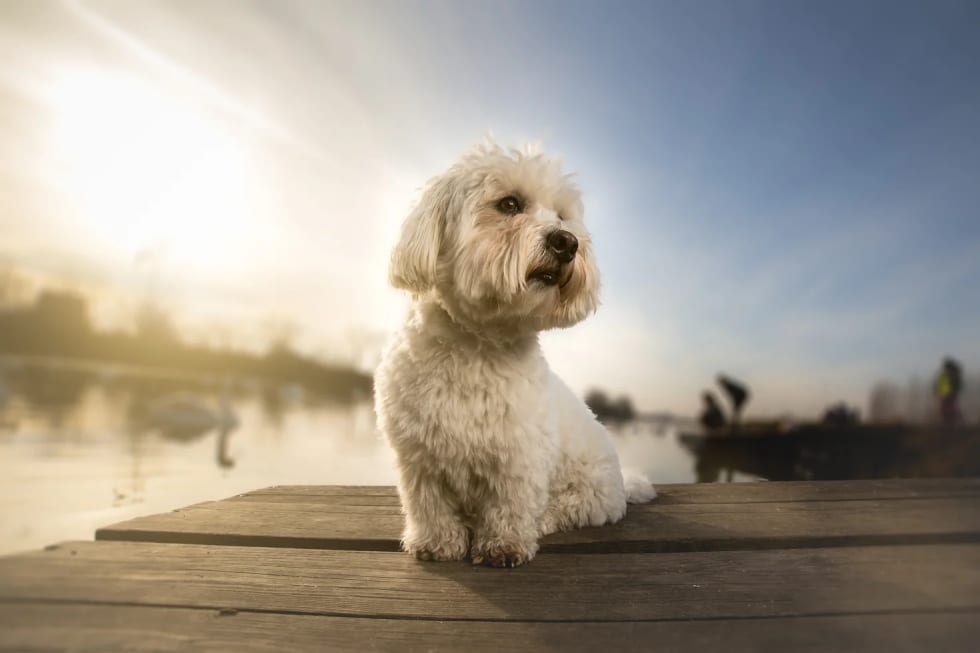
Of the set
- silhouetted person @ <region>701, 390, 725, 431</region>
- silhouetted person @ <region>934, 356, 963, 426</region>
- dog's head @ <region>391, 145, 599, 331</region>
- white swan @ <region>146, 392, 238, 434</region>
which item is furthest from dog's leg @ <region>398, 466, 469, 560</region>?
silhouetted person @ <region>701, 390, 725, 431</region>

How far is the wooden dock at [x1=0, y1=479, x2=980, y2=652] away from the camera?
1664mm

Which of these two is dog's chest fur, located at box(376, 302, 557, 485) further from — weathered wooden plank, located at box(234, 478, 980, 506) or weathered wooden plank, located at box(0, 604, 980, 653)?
weathered wooden plank, located at box(234, 478, 980, 506)

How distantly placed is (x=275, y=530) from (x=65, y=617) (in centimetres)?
103

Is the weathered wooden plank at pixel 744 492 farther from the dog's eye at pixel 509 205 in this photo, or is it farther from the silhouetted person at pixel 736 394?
the silhouetted person at pixel 736 394

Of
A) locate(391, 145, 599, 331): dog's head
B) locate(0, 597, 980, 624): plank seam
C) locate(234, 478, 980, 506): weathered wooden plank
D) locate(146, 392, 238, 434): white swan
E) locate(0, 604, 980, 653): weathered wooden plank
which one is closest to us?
locate(0, 604, 980, 653): weathered wooden plank

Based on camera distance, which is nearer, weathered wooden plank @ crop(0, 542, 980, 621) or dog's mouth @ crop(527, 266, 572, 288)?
weathered wooden plank @ crop(0, 542, 980, 621)

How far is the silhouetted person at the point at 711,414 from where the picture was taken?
21.3m

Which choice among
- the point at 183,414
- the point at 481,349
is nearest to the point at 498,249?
the point at 481,349

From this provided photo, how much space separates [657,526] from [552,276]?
52.3 inches

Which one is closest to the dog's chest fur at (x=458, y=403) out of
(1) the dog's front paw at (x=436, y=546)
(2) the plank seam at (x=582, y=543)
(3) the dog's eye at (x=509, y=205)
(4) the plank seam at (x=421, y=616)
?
(1) the dog's front paw at (x=436, y=546)

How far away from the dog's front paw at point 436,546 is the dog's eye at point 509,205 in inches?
54.7

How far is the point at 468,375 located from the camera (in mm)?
2438

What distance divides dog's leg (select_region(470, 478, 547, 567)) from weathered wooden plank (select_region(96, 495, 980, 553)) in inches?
6.1

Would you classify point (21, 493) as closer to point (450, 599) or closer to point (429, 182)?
point (450, 599)
